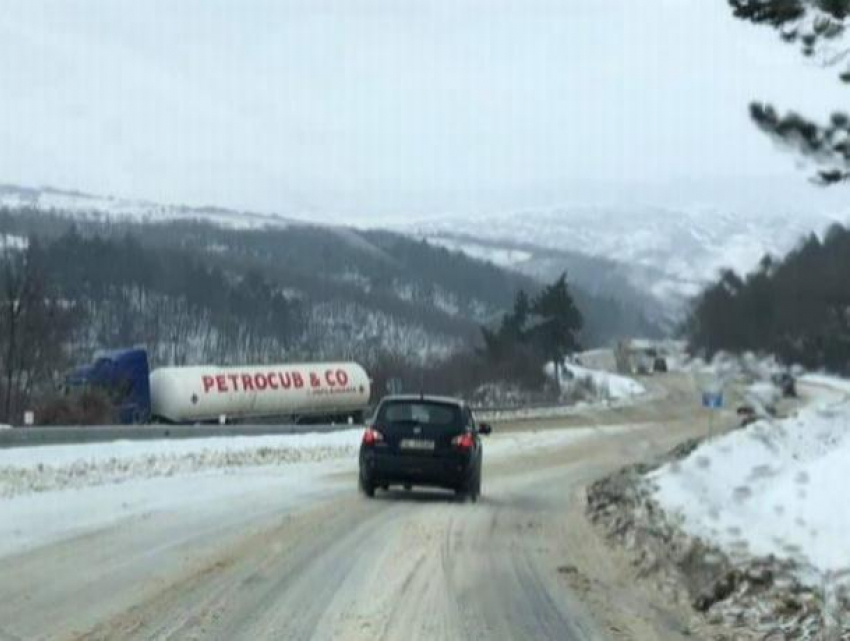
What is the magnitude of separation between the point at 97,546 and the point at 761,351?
731 centimetres

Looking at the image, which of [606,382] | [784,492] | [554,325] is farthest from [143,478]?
[554,325]

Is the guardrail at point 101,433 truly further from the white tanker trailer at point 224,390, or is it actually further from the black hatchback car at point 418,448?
the black hatchback car at point 418,448

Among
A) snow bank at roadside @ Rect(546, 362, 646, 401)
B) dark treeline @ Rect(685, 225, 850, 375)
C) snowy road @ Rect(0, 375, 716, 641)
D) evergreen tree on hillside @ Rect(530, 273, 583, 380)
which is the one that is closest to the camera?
snowy road @ Rect(0, 375, 716, 641)

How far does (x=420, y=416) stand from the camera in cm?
2112

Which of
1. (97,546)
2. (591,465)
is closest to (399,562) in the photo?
→ (97,546)

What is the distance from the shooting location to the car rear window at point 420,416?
21.1 m

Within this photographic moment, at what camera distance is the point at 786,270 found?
11102 millimetres

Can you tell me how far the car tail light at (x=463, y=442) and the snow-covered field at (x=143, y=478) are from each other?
2.48 metres

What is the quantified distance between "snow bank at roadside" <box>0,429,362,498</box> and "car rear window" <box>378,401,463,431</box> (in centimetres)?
494

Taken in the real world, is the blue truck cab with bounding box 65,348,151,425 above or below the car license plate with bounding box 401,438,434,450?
above

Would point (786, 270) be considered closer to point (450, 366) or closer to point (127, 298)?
point (450, 366)

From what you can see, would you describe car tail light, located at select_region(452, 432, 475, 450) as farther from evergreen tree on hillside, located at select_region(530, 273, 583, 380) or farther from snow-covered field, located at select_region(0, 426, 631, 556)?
evergreen tree on hillside, located at select_region(530, 273, 583, 380)

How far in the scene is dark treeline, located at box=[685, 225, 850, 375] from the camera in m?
9.65

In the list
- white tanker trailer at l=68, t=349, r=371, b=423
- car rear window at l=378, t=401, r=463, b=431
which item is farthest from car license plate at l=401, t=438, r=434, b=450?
white tanker trailer at l=68, t=349, r=371, b=423
